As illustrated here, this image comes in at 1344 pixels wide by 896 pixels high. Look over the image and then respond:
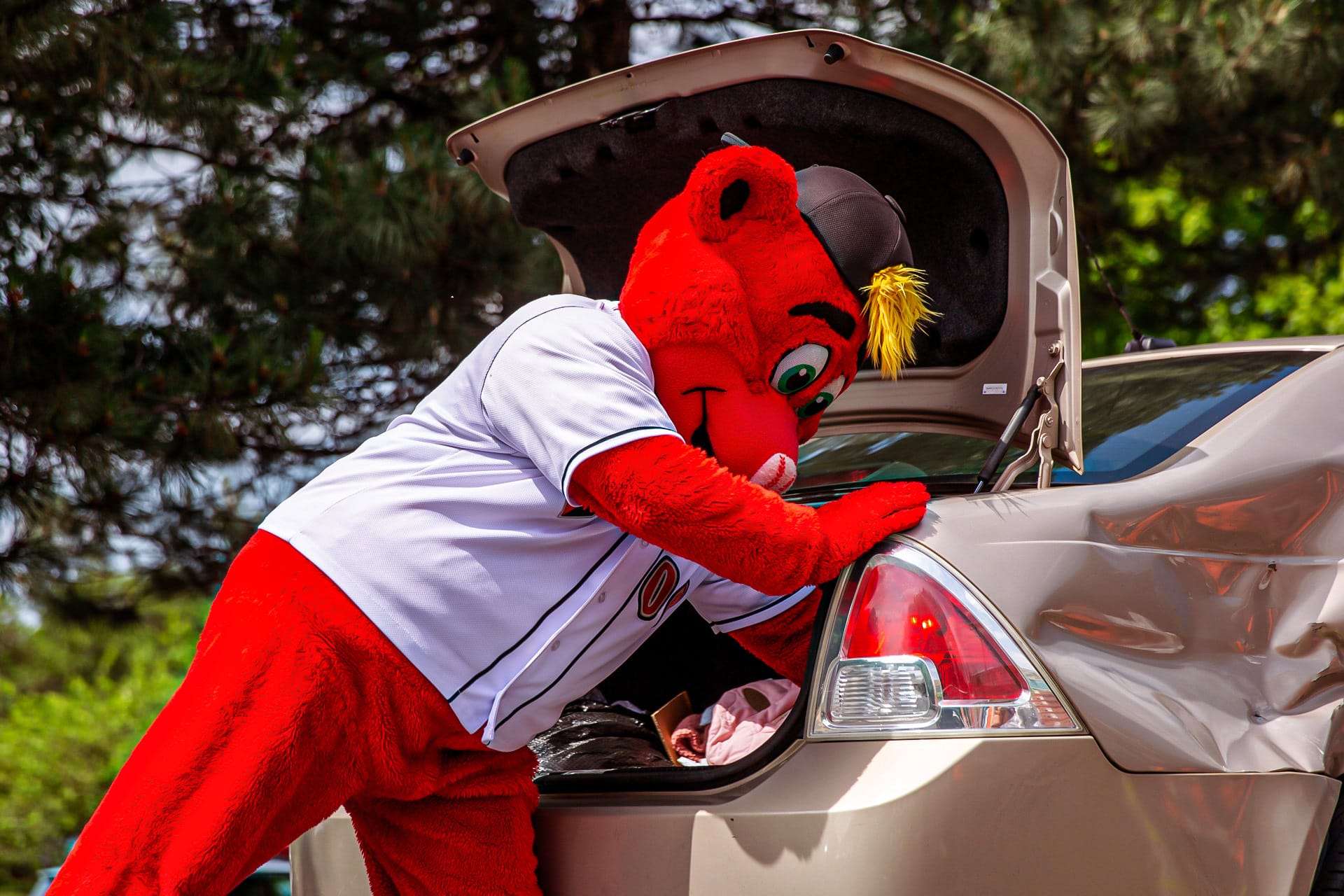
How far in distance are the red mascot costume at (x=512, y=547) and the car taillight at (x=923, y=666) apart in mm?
87

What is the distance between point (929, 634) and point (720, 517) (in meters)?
0.33

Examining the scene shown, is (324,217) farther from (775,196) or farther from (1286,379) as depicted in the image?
(1286,379)

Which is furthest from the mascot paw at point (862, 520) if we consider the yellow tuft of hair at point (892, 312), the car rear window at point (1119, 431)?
the car rear window at point (1119, 431)

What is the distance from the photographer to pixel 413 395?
5852 millimetres

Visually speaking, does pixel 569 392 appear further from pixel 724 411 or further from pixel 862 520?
pixel 862 520

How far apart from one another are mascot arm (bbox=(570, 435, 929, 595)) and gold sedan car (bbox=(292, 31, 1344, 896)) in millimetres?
53

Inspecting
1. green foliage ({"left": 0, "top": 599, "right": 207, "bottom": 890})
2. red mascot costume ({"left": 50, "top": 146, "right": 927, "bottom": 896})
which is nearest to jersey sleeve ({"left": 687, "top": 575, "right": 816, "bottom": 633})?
red mascot costume ({"left": 50, "top": 146, "right": 927, "bottom": 896})

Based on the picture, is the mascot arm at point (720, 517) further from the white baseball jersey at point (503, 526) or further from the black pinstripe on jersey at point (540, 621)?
the black pinstripe on jersey at point (540, 621)

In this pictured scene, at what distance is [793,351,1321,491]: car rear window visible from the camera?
6.75 feet

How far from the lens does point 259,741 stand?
154 centimetres

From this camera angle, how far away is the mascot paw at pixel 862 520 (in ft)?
5.44

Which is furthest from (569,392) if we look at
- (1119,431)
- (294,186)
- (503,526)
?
(294,186)

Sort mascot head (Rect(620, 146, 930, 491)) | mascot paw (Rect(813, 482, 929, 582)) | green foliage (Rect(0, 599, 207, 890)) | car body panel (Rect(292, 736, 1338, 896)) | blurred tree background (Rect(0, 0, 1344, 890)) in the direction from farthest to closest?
green foliage (Rect(0, 599, 207, 890)) < blurred tree background (Rect(0, 0, 1344, 890)) < mascot head (Rect(620, 146, 930, 491)) < mascot paw (Rect(813, 482, 929, 582)) < car body panel (Rect(292, 736, 1338, 896))

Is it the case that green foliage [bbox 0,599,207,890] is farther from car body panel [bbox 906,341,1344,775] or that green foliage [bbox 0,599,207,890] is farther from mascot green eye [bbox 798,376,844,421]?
car body panel [bbox 906,341,1344,775]
